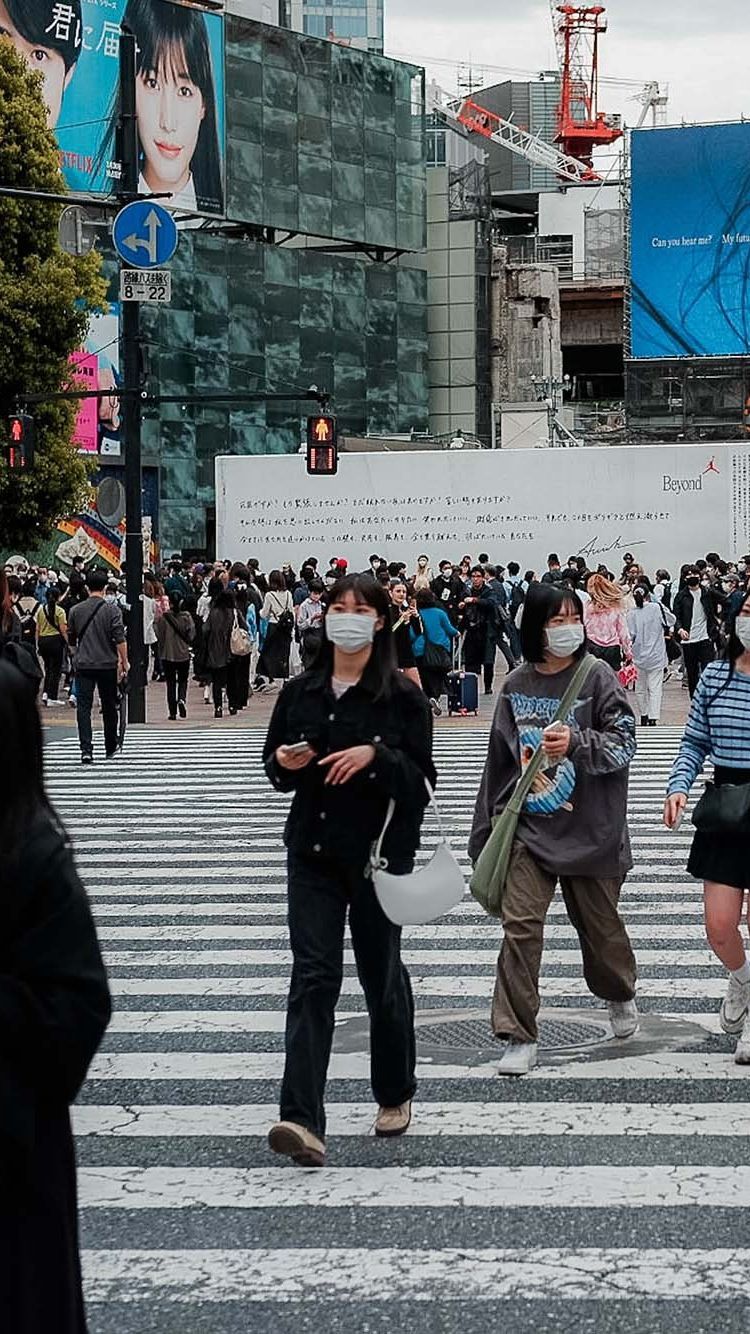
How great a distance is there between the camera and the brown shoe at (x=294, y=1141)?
577cm

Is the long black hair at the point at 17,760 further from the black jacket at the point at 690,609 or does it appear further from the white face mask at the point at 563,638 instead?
the black jacket at the point at 690,609

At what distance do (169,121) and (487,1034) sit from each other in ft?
162

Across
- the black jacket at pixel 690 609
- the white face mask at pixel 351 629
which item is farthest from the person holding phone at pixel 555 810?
the black jacket at pixel 690 609

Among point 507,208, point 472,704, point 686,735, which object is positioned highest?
point 507,208

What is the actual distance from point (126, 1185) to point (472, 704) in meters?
19.6

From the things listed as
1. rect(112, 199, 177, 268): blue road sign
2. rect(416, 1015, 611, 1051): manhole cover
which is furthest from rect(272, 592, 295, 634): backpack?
rect(416, 1015, 611, 1051): manhole cover

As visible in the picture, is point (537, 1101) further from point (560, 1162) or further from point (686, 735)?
point (686, 735)

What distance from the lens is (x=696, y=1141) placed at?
615cm

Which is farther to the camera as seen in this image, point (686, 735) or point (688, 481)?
point (688, 481)

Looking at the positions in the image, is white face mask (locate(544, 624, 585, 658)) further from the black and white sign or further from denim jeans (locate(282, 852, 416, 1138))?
the black and white sign

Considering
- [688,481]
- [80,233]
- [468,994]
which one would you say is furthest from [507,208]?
[468,994]

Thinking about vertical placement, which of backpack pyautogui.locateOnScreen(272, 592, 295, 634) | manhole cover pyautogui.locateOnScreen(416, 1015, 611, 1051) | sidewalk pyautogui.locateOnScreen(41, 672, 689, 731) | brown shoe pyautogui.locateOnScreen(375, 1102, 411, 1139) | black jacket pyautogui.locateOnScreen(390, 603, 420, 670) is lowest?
sidewalk pyautogui.locateOnScreen(41, 672, 689, 731)

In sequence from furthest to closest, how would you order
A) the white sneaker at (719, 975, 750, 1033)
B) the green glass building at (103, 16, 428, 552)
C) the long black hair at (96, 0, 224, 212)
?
the green glass building at (103, 16, 428, 552) → the long black hair at (96, 0, 224, 212) → the white sneaker at (719, 975, 750, 1033)

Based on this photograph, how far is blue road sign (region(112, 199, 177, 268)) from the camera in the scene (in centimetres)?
2180
